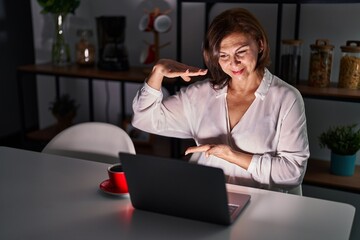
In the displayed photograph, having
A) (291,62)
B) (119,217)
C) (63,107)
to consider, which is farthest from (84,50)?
(119,217)

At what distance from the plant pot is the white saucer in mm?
1332

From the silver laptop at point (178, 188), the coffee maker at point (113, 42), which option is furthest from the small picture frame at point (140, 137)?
the silver laptop at point (178, 188)

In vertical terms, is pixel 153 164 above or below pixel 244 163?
above

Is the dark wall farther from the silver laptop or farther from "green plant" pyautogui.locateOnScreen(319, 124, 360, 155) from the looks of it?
the silver laptop

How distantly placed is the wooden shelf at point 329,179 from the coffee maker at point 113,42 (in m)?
1.16

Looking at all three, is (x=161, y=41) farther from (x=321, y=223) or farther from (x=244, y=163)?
(x=321, y=223)

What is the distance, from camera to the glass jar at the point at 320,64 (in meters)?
2.39

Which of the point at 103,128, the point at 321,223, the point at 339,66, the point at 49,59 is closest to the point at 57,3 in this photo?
the point at 49,59

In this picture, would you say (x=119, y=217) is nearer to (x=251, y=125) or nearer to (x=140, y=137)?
(x=251, y=125)

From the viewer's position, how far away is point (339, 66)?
2.56m

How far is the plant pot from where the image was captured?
244cm

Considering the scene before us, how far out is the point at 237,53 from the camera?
5.58ft

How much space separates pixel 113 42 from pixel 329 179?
1.35 metres

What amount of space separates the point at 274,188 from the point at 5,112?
279 cm
